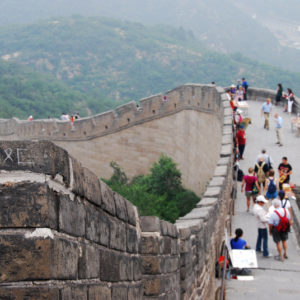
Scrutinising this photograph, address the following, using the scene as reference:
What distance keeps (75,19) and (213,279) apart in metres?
101

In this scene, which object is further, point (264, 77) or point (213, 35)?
point (213, 35)

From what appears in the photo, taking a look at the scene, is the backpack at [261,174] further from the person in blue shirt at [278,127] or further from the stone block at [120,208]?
the stone block at [120,208]

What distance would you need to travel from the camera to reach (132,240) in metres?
3.18

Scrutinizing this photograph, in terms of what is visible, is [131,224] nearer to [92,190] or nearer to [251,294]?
[92,190]

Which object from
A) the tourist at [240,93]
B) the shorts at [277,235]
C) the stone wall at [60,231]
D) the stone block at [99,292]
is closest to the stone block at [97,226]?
→ the stone wall at [60,231]

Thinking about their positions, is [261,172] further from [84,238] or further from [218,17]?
[218,17]

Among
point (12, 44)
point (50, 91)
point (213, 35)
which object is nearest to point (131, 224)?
point (50, 91)

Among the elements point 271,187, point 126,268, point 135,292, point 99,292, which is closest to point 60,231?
point 99,292

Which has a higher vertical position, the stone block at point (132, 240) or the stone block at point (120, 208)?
the stone block at point (120, 208)

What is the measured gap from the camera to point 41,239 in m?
1.96

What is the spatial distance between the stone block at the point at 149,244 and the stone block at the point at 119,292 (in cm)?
64

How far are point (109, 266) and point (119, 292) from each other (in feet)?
0.77

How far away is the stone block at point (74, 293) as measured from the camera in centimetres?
206

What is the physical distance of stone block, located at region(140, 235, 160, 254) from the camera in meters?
3.68
